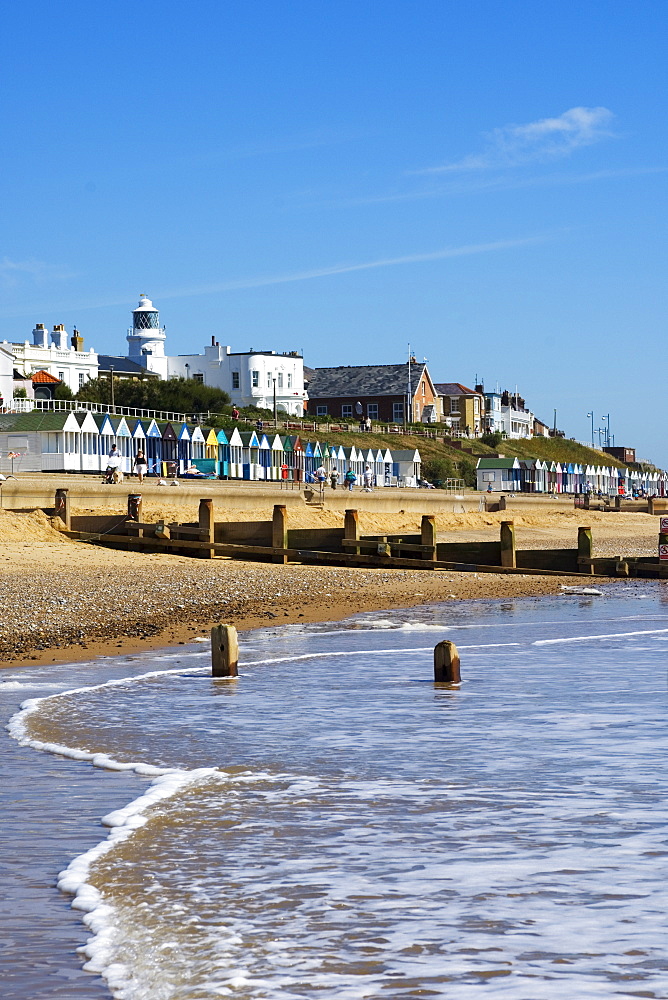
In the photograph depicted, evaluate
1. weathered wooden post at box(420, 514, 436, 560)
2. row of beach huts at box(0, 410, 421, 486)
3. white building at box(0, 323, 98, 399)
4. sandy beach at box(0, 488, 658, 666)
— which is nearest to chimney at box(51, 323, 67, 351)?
white building at box(0, 323, 98, 399)

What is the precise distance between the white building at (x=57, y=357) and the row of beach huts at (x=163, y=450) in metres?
19.9

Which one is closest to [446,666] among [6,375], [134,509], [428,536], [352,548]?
[428,536]

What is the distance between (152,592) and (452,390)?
131m

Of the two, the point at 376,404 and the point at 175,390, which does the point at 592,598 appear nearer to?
the point at 175,390

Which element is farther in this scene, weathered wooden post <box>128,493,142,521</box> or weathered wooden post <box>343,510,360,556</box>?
weathered wooden post <box>128,493,142,521</box>

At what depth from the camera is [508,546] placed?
27469 mm

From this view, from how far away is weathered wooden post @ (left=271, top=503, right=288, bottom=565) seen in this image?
28.1 metres

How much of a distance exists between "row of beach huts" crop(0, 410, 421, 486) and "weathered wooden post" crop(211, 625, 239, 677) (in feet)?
144

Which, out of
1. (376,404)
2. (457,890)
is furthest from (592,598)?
(376,404)

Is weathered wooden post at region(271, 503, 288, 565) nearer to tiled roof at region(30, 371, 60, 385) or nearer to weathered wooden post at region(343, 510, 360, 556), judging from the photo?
weathered wooden post at region(343, 510, 360, 556)

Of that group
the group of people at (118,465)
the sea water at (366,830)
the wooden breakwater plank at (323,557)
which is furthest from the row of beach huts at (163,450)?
the sea water at (366,830)

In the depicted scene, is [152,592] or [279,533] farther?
[279,533]

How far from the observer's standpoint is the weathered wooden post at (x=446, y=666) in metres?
12.9

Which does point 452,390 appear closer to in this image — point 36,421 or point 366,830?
point 36,421
